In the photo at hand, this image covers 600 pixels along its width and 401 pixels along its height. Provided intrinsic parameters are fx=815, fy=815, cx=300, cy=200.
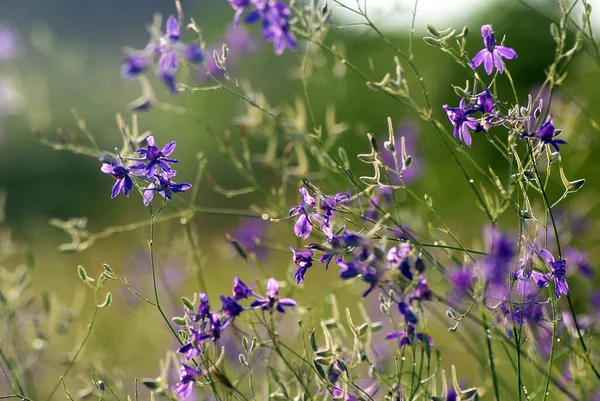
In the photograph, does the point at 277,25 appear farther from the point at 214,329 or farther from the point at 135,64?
the point at 214,329

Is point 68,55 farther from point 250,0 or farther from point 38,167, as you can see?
point 38,167

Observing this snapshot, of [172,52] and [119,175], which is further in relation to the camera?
[172,52]

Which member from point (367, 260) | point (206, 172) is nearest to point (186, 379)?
point (367, 260)

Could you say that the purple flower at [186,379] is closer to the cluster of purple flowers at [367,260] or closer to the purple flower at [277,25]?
the cluster of purple flowers at [367,260]

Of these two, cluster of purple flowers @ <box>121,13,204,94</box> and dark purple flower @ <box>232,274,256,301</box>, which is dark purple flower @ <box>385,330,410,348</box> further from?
cluster of purple flowers @ <box>121,13,204,94</box>

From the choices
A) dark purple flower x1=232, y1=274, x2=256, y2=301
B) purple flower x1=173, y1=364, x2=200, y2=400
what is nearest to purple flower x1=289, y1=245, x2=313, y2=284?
dark purple flower x1=232, y1=274, x2=256, y2=301
